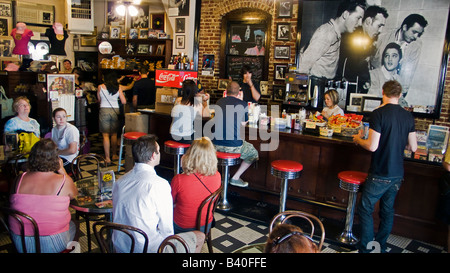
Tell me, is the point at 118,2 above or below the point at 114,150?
above

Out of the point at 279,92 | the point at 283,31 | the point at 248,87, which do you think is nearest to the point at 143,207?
the point at 248,87

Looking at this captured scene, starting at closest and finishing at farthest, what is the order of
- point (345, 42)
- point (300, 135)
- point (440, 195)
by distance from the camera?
point (440, 195) → point (300, 135) → point (345, 42)

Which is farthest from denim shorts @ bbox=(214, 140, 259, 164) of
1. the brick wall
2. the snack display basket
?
the brick wall

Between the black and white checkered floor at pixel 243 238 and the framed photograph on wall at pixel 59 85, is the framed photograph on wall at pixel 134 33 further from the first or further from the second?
the black and white checkered floor at pixel 243 238

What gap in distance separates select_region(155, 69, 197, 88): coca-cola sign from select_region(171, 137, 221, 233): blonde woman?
3354 millimetres

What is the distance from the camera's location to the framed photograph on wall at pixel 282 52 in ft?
23.7

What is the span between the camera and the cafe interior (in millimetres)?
4078

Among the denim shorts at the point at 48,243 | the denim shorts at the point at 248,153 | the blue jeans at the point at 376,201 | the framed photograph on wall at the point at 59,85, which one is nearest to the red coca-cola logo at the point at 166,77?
the framed photograph on wall at the point at 59,85

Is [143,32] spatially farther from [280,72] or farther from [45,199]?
[45,199]

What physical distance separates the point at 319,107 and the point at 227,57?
A: 7.41ft

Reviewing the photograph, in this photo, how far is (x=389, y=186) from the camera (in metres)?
3.68

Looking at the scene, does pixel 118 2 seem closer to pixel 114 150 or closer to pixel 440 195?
pixel 114 150
